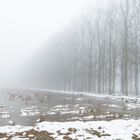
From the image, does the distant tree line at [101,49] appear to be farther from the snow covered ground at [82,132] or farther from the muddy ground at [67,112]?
the snow covered ground at [82,132]

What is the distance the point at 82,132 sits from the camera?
10.8m

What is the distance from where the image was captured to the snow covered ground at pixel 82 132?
9.94 m

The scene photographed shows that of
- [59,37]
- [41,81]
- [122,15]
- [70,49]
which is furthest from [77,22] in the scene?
[41,81]

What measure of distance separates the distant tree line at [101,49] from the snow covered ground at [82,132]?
79.5 ft

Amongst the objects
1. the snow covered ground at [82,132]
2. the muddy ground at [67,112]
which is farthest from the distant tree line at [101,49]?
the snow covered ground at [82,132]

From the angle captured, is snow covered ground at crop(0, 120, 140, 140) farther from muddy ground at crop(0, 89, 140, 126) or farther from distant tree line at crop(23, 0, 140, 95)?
distant tree line at crop(23, 0, 140, 95)

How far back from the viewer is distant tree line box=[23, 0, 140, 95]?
136ft

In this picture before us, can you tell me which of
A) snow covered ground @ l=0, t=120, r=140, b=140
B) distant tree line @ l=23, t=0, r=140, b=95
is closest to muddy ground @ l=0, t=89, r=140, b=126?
snow covered ground @ l=0, t=120, r=140, b=140

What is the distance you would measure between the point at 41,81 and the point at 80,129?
323 feet

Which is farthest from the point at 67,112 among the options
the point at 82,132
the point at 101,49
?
the point at 101,49

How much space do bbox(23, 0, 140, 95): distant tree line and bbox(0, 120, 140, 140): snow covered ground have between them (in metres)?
24.2

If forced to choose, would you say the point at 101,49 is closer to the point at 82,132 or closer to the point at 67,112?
the point at 67,112

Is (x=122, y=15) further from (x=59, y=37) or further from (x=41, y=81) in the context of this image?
(x=41, y=81)

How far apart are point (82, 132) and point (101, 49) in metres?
40.6
